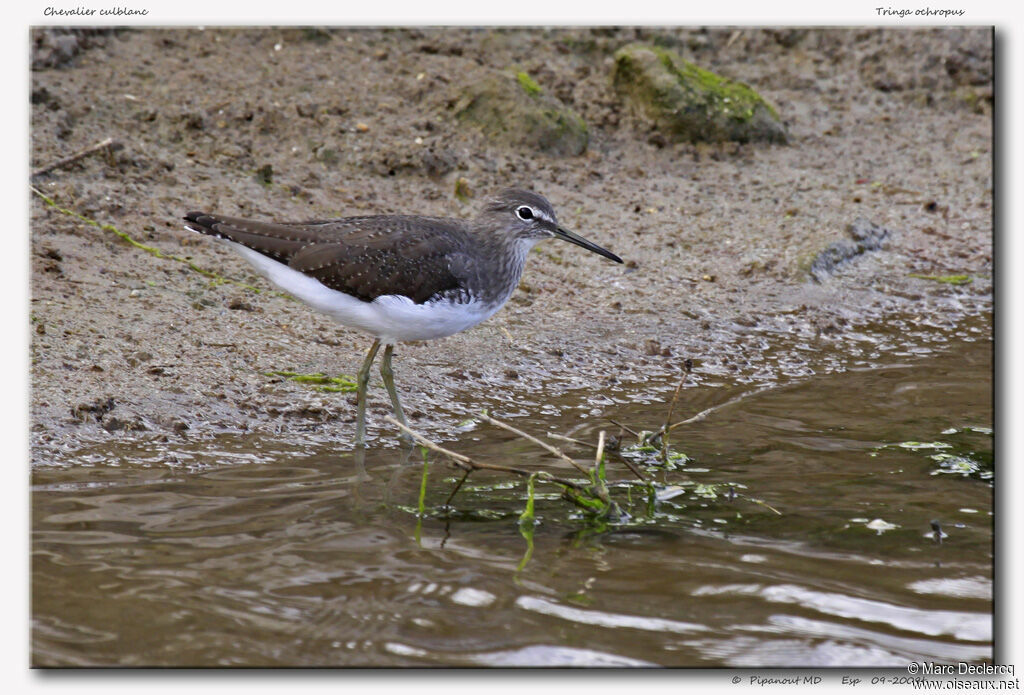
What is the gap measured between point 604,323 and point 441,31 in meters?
4.03

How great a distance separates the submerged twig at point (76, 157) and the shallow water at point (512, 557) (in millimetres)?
3016

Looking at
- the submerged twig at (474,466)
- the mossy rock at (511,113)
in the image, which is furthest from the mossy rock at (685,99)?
the submerged twig at (474,466)

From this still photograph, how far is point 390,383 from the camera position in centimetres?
706

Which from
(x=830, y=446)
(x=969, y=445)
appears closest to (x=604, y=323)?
(x=830, y=446)

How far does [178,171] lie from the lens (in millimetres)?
8930

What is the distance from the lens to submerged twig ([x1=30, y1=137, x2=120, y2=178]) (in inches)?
328

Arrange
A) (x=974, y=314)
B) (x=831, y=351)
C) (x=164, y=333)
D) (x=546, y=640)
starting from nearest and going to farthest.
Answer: (x=546, y=640)
(x=164, y=333)
(x=831, y=351)
(x=974, y=314)

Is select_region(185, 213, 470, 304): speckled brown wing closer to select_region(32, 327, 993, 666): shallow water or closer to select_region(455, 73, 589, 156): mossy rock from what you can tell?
select_region(32, 327, 993, 666): shallow water

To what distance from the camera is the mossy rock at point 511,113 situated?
33.1 feet

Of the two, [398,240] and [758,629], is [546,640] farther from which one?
[398,240]

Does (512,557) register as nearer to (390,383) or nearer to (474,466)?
(474,466)

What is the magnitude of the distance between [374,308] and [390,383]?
670mm

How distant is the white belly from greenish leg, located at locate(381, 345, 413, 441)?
34 centimetres

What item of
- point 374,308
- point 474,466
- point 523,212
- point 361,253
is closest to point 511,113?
point 523,212
